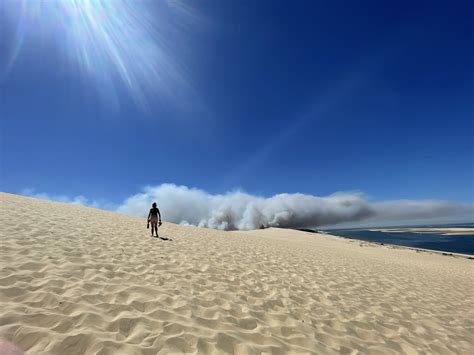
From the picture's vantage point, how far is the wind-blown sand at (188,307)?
409 cm

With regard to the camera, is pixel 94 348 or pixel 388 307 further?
pixel 388 307

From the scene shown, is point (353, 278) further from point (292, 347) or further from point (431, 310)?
point (292, 347)

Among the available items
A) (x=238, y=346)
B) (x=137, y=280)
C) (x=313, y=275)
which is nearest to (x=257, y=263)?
(x=313, y=275)

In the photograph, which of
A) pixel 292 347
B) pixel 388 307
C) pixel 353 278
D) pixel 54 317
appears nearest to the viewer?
pixel 54 317

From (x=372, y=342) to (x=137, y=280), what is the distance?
19.7 feet

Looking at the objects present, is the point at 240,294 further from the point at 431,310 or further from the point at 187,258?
the point at 431,310

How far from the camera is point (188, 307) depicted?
5449 mm

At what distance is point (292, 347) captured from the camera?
4586 mm

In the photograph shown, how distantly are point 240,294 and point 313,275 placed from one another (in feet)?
16.3

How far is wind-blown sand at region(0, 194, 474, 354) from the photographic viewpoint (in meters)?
4.09

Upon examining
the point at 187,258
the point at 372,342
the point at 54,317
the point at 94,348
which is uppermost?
the point at 187,258

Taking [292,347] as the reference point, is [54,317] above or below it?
above

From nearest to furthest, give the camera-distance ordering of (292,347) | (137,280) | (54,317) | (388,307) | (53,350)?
(53,350) → (54,317) → (292,347) → (137,280) → (388,307)

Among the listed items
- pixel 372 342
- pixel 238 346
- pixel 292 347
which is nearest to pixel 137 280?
pixel 238 346
